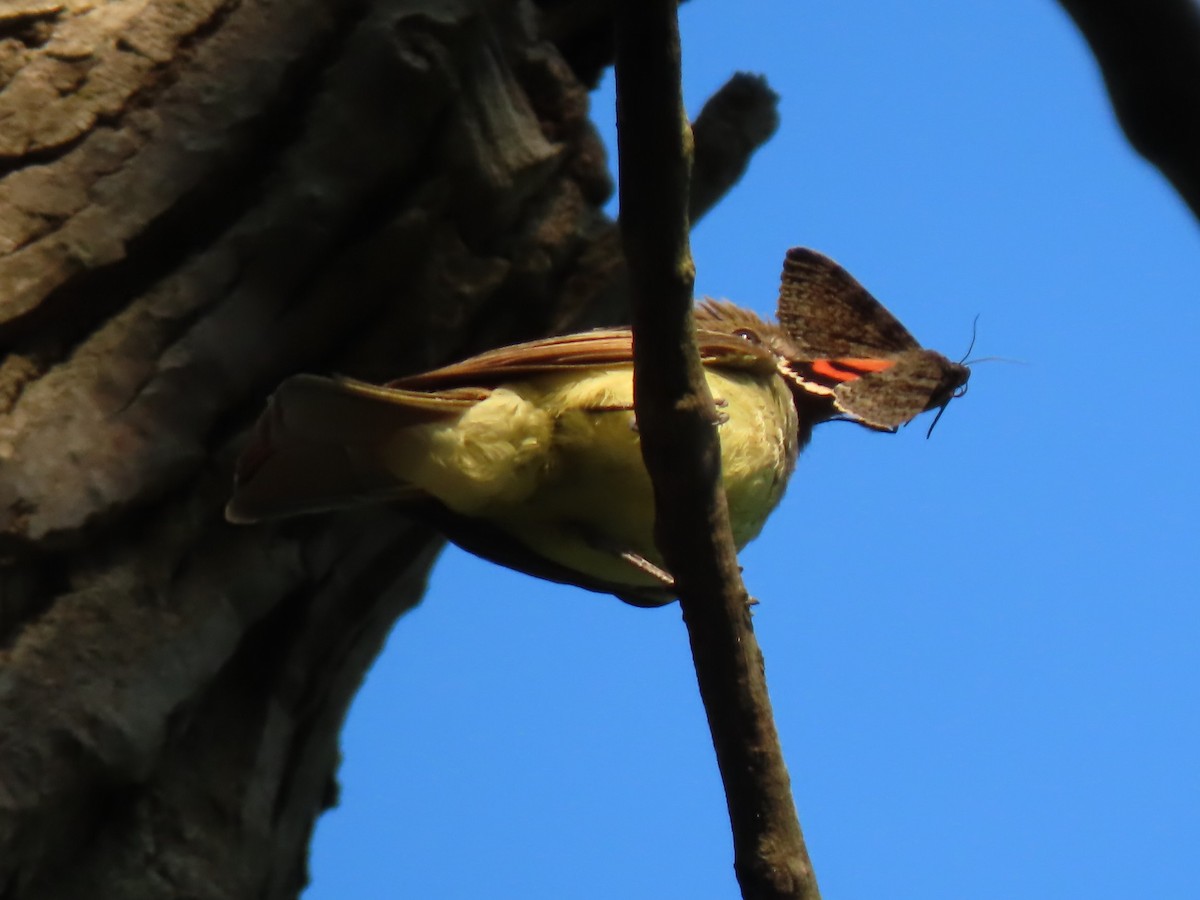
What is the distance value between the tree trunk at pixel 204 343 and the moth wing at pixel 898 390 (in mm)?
1247

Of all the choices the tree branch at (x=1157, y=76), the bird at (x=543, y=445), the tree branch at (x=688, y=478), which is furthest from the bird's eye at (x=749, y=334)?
the tree branch at (x=1157, y=76)

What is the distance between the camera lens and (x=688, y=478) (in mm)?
2373

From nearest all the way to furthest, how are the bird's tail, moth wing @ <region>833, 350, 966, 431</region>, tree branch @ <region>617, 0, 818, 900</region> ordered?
tree branch @ <region>617, 0, 818, 900</region> → the bird's tail → moth wing @ <region>833, 350, 966, 431</region>

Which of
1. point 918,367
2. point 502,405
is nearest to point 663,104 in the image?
point 502,405

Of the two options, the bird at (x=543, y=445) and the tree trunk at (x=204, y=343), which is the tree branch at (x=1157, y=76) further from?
the tree trunk at (x=204, y=343)

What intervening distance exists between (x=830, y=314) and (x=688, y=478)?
1798mm

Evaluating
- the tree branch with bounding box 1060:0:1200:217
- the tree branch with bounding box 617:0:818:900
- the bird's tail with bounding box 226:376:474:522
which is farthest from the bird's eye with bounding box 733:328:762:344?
the tree branch with bounding box 1060:0:1200:217

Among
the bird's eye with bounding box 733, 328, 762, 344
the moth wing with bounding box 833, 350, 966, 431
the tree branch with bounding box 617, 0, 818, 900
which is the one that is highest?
the bird's eye with bounding box 733, 328, 762, 344

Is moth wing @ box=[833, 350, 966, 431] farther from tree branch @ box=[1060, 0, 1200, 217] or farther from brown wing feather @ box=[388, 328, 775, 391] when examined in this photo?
tree branch @ box=[1060, 0, 1200, 217]

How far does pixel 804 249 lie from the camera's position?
13.0 feet

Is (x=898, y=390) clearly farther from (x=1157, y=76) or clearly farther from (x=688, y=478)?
(x=1157, y=76)

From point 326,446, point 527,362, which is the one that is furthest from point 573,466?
point 326,446

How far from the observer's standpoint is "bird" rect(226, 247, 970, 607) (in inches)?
128

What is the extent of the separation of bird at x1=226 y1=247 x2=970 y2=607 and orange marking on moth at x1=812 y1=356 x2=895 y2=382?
3.4 inches
